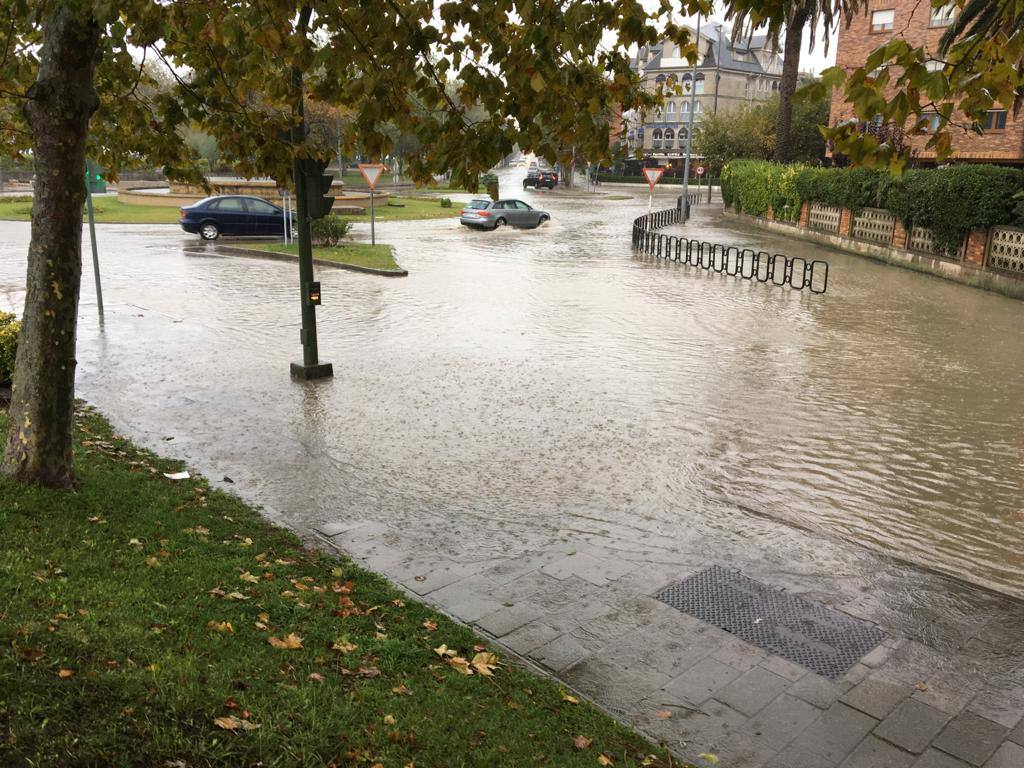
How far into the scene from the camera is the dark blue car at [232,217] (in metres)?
26.1

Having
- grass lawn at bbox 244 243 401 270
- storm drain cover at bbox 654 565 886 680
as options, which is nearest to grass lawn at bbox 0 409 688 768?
storm drain cover at bbox 654 565 886 680

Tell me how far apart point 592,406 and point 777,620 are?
5068mm

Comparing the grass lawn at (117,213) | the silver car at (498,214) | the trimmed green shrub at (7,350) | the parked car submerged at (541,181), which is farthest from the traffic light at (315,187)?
the parked car submerged at (541,181)

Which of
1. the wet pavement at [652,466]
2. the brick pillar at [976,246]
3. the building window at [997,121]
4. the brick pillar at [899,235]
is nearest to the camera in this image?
the wet pavement at [652,466]

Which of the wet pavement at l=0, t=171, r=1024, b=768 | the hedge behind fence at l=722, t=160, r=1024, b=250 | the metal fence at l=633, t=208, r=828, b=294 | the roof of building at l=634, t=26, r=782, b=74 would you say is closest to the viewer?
the wet pavement at l=0, t=171, r=1024, b=768

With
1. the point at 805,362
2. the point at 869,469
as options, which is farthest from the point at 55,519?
the point at 805,362

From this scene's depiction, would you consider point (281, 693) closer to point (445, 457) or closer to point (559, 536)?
point (559, 536)

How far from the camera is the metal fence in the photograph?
20766mm

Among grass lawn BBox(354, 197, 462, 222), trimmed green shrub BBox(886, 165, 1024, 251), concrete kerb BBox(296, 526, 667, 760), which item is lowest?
concrete kerb BBox(296, 526, 667, 760)

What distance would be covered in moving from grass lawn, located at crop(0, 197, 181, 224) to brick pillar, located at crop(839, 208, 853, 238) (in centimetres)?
2404

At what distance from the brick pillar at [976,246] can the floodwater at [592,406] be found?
2.06m

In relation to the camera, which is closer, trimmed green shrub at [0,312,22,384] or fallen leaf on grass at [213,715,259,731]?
fallen leaf on grass at [213,715,259,731]

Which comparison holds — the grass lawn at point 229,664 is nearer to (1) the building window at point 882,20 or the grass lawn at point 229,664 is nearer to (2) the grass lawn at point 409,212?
(2) the grass lawn at point 409,212

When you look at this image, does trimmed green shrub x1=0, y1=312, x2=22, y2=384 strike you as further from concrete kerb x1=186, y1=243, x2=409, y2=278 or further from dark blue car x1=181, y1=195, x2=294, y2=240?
dark blue car x1=181, y1=195, x2=294, y2=240
